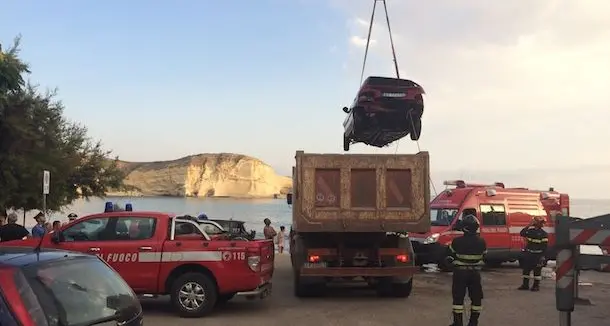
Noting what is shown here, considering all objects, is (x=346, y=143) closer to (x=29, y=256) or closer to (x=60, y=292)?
(x=29, y=256)

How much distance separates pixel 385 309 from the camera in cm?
1116

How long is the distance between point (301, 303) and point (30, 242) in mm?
4757

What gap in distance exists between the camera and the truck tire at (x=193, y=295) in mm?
10000

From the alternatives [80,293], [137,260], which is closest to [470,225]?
[137,260]

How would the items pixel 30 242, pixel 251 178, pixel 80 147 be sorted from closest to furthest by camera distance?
1. pixel 30 242
2. pixel 80 147
3. pixel 251 178

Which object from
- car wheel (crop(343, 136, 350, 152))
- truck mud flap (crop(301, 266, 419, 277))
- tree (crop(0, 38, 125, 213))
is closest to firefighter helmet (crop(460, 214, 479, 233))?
truck mud flap (crop(301, 266, 419, 277))

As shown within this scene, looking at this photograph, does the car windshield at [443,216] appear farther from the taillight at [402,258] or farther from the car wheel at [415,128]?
the taillight at [402,258]

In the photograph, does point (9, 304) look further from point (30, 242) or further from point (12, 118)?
point (12, 118)

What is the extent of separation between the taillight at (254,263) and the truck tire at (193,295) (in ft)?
2.21

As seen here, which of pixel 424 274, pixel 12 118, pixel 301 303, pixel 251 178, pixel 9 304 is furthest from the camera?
pixel 251 178

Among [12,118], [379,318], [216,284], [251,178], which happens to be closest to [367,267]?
[379,318]

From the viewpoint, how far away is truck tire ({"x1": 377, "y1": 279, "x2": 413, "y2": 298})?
12453 mm

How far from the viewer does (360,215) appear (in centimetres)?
1194

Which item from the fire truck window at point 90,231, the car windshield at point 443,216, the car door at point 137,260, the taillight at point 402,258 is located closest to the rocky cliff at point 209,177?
the car windshield at point 443,216
